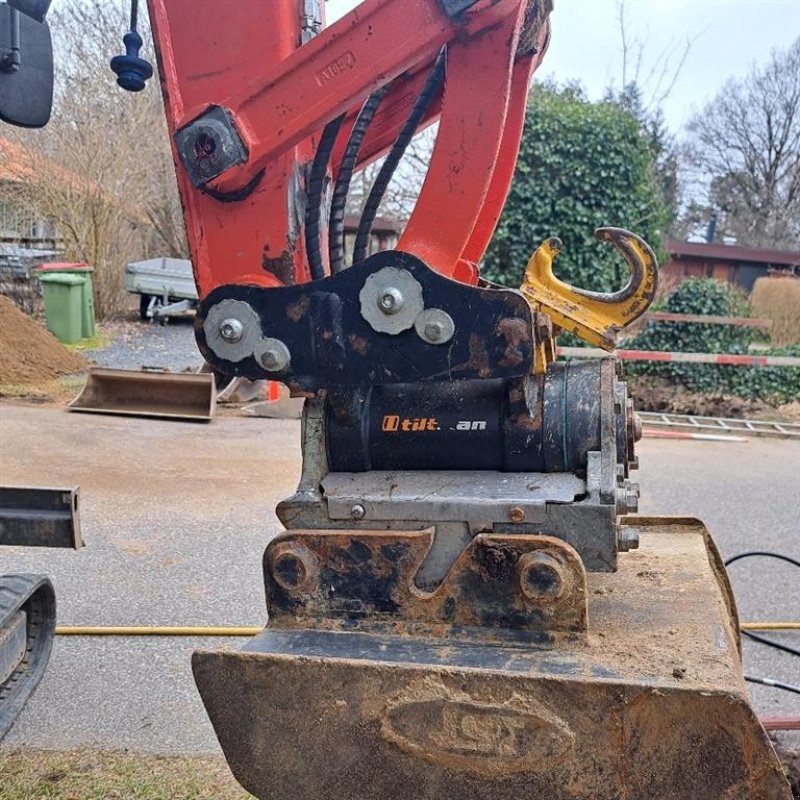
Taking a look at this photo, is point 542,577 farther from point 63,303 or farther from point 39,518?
point 63,303

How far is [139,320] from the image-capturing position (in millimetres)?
17984

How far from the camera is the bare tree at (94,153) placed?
16828 mm

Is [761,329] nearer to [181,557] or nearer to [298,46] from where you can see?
[181,557]

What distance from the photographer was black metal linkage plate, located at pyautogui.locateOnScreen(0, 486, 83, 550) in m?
3.34

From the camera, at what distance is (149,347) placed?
49.0 feet

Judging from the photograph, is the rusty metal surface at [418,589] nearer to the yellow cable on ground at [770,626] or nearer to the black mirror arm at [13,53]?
the black mirror arm at [13,53]

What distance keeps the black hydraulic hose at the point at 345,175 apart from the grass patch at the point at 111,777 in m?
1.90

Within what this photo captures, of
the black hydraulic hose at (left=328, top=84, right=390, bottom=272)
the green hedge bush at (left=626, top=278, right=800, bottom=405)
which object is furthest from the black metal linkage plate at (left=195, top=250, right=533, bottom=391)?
the green hedge bush at (left=626, top=278, right=800, bottom=405)

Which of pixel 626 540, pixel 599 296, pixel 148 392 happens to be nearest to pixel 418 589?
pixel 626 540

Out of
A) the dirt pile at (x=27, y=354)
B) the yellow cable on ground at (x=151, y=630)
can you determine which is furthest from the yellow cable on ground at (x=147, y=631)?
the dirt pile at (x=27, y=354)

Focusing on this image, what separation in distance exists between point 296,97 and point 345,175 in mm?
288

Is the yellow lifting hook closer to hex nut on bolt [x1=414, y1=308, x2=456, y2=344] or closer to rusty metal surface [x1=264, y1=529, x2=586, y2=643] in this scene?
hex nut on bolt [x1=414, y1=308, x2=456, y2=344]

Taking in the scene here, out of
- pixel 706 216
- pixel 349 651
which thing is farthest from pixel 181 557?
pixel 706 216

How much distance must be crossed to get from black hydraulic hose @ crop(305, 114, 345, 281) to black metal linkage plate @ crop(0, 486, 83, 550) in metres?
1.70
